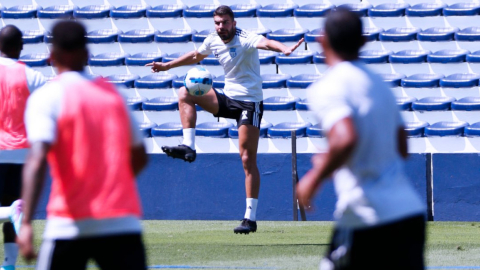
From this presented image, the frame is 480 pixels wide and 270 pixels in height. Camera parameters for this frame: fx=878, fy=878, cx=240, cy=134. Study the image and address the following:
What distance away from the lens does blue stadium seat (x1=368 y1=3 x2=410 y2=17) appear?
17.8 metres

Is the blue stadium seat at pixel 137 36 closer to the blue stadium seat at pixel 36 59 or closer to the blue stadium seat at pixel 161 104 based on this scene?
the blue stadium seat at pixel 36 59

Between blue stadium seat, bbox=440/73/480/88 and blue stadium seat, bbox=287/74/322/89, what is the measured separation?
2.35 metres

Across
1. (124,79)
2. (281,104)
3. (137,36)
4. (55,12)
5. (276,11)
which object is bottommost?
(281,104)

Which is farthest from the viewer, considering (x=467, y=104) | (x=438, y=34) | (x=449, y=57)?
(x=438, y=34)

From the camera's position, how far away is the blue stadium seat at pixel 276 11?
1825 cm

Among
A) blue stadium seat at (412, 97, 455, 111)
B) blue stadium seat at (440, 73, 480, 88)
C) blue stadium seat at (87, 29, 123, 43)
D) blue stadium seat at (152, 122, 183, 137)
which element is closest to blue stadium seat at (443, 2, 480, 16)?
blue stadium seat at (440, 73, 480, 88)

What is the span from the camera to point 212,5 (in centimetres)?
1884

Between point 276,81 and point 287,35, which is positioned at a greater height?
point 287,35

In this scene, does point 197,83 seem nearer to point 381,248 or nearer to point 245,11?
point 381,248

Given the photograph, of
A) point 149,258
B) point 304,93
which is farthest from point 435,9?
point 149,258

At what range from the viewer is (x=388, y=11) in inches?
698

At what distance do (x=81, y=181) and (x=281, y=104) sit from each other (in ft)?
42.6

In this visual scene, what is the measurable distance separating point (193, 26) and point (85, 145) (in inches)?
600

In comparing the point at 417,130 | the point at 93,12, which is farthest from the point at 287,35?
the point at 93,12
